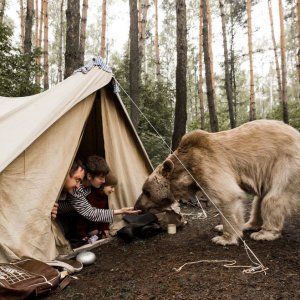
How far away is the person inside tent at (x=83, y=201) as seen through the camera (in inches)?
189

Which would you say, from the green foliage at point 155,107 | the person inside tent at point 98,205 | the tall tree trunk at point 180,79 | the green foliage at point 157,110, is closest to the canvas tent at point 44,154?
the person inside tent at point 98,205

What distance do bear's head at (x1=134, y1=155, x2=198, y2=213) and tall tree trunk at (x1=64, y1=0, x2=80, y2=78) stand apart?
4092 mm

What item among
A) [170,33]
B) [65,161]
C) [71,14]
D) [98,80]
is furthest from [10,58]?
[170,33]

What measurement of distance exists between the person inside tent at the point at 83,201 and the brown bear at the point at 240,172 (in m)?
0.80

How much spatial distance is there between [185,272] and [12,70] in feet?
28.2

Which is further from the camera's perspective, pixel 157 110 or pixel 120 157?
pixel 157 110

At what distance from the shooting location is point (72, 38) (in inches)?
323

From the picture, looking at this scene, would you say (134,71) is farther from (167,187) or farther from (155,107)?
(167,187)

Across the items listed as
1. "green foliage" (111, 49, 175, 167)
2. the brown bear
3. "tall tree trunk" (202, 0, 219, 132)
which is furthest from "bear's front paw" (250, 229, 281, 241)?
"green foliage" (111, 49, 175, 167)

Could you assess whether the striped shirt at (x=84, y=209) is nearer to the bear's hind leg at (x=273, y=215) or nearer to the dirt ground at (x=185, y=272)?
the dirt ground at (x=185, y=272)

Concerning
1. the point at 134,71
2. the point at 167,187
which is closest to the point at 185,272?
the point at 167,187

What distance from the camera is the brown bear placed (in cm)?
462

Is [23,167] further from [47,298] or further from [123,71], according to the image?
[123,71]

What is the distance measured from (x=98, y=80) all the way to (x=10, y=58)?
6215 mm
